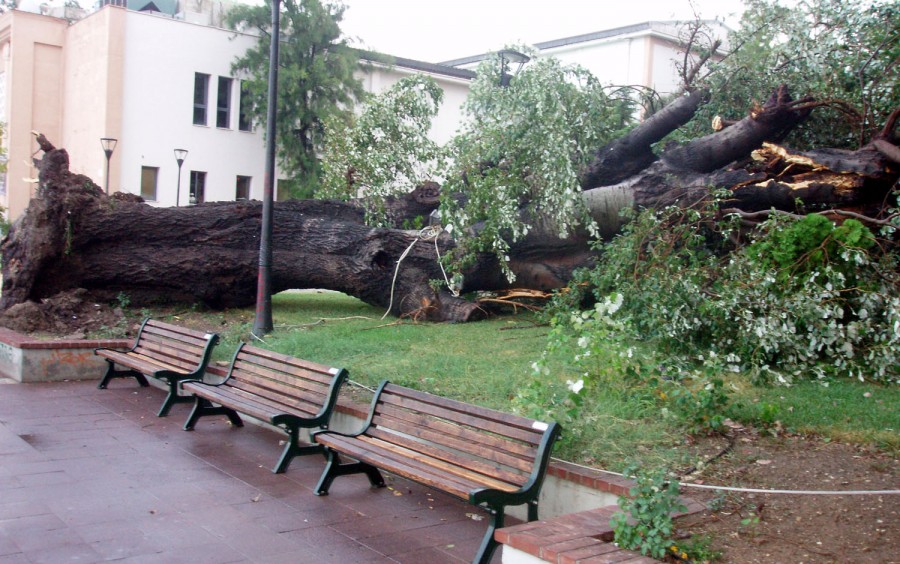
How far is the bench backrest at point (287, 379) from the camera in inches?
245

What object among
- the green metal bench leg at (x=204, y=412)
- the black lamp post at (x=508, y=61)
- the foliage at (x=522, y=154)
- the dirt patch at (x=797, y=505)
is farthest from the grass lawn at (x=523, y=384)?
the black lamp post at (x=508, y=61)

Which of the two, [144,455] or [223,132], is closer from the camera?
[144,455]

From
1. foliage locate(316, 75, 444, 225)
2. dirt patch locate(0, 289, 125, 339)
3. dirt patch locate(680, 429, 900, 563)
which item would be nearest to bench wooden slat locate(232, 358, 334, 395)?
dirt patch locate(680, 429, 900, 563)

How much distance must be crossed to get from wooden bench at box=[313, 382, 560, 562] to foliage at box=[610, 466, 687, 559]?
2.05ft

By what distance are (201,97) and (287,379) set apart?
91.6 ft

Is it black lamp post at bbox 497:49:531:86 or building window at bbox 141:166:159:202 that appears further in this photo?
building window at bbox 141:166:159:202

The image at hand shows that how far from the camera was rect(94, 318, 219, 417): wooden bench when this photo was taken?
7730 millimetres

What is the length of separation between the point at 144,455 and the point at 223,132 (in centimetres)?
2789

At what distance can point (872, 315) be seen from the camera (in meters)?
6.89

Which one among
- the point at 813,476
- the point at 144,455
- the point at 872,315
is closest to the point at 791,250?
the point at 872,315

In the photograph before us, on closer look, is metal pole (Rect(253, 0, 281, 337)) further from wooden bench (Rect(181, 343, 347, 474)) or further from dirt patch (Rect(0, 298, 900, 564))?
dirt patch (Rect(0, 298, 900, 564))

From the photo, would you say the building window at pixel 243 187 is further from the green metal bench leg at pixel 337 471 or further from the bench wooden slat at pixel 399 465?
the bench wooden slat at pixel 399 465

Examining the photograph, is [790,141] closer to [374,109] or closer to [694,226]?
[694,226]

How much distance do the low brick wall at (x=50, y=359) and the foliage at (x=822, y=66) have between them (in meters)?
8.59
